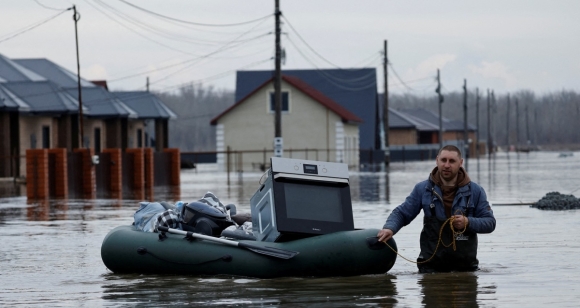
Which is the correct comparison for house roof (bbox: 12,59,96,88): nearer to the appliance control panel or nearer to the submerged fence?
the submerged fence

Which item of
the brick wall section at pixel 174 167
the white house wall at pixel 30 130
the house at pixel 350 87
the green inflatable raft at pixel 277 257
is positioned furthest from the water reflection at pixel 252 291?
the house at pixel 350 87

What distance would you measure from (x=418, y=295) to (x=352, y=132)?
70187mm

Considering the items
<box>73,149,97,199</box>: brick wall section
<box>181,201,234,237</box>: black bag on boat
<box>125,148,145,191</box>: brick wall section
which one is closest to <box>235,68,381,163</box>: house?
<box>125,148,145,191</box>: brick wall section

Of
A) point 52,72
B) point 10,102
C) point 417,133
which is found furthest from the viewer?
point 417,133

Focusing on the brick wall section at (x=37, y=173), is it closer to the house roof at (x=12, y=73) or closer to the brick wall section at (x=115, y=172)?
the brick wall section at (x=115, y=172)

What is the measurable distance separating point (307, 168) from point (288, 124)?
203 feet

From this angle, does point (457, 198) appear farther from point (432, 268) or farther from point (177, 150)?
point (177, 150)

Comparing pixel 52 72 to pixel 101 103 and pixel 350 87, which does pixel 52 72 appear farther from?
pixel 350 87

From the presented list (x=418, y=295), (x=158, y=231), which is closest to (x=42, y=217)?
(x=158, y=231)

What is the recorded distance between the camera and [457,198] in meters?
12.8

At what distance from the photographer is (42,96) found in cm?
5128

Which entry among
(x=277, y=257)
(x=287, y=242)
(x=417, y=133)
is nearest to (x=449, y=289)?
(x=277, y=257)

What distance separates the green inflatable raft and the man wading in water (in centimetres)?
28

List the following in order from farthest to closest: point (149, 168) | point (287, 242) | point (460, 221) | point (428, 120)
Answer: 1. point (428, 120)
2. point (149, 168)
3. point (287, 242)
4. point (460, 221)
